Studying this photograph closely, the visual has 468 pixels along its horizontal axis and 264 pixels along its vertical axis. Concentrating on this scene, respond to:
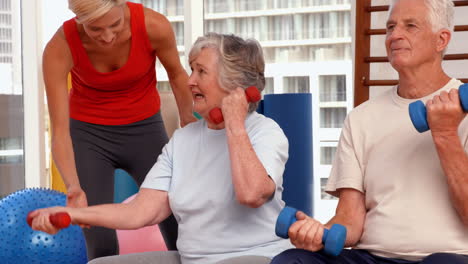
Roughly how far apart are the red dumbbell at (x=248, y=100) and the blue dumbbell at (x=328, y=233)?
1.15ft

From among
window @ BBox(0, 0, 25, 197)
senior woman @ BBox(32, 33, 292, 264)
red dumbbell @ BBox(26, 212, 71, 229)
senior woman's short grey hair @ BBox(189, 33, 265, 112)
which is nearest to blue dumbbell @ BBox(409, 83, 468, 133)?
senior woman @ BBox(32, 33, 292, 264)

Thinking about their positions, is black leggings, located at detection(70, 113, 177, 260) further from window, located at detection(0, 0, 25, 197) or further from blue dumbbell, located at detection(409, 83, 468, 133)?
window, located at detection(0, 0, 25, 197)

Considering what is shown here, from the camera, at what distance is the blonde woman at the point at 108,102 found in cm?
217

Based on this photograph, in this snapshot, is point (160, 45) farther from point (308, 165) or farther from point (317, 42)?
point (317, 42)

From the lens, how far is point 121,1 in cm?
204

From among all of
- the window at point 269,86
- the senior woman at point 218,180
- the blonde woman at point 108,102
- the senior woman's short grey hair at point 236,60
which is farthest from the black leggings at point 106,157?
the window at point 269,86

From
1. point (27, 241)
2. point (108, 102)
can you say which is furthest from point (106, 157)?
point (27, 241)

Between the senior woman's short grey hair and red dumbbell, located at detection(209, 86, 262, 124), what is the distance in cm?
5

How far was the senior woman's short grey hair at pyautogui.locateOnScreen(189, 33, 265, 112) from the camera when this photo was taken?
5.87 ft

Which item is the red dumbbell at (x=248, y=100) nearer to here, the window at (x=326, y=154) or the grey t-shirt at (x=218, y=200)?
the grey t-shirt at (x=218, y=200)

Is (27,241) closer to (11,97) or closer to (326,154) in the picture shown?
(11,97)

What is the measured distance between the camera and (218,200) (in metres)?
1.71

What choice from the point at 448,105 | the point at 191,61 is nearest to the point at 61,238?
the point at 191,61

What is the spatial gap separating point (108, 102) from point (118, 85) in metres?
0.07
